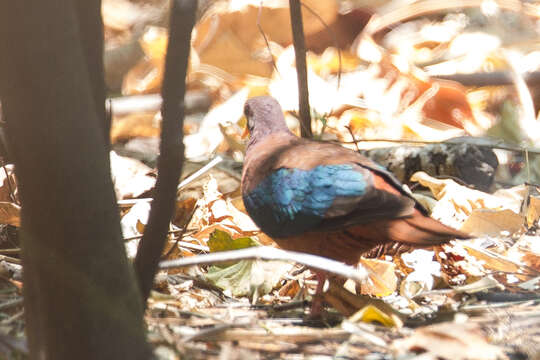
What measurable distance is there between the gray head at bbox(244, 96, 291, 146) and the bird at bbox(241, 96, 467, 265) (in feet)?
1.11

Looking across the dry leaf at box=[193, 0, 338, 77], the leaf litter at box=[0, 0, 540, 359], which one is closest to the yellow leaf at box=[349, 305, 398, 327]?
the leaf litter at box=[0, 0, 540, 359]

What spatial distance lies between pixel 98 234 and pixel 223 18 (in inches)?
154

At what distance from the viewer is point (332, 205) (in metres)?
2.42

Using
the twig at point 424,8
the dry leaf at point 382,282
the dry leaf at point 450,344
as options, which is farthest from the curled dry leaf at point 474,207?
the twig at point 424,8

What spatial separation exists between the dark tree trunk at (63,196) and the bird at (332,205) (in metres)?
0.92

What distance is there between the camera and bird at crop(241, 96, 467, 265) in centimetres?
238

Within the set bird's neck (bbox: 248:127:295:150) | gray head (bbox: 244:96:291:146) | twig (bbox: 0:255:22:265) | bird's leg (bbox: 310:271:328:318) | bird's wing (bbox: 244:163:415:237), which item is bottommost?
bird's leg (bbox: 310:271:328:318)

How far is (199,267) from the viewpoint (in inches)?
117

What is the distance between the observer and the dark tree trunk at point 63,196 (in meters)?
1.49

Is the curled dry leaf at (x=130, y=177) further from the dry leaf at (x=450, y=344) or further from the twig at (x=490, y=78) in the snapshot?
the twig at (x=490, y=78)

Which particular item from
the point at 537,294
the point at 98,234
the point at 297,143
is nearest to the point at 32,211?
the point at 98,234

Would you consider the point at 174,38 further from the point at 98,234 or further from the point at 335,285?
the point at 335,285

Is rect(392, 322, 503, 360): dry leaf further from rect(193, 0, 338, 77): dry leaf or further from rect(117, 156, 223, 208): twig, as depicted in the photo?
rect(193, 0, 338, 77): dry leaf

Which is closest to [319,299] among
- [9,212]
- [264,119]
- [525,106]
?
[264,119]
